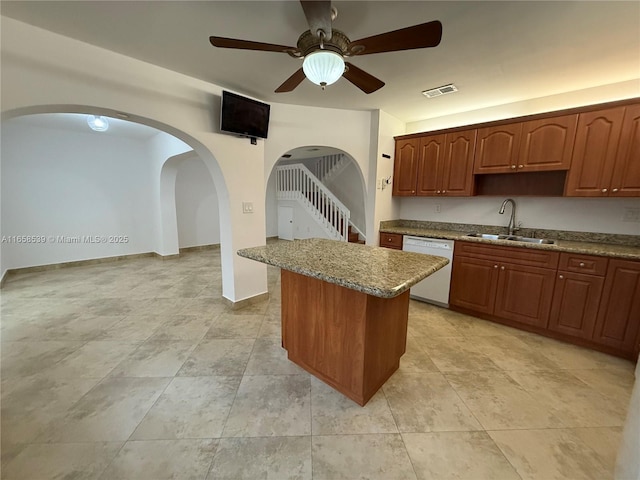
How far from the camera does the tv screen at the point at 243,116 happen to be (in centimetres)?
250

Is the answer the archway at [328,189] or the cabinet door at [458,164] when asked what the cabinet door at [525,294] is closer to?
the cabinet door at [458,164]

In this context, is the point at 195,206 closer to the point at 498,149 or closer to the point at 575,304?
the point at 498,149

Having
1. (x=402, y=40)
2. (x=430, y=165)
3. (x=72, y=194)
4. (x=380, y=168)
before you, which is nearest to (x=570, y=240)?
(x=430, y=165)

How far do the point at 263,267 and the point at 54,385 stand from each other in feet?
6.54

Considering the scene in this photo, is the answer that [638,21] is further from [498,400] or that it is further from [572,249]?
[498,400]

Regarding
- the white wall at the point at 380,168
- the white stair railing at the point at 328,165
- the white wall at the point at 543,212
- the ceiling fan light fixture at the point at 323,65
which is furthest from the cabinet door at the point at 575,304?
the white stair railing at the point at 328,165

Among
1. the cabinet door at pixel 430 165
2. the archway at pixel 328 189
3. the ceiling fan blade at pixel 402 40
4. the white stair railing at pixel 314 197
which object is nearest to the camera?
the ceiling fan blade at pixel 402 40

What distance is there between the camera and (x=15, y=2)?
1.48 meters

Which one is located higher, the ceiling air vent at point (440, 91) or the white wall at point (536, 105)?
the ceiling air vent at point (440, 91)

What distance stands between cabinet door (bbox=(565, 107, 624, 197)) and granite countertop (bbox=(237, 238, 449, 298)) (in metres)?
2.05

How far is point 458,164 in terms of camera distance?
124 inches

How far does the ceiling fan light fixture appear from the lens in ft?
4.62

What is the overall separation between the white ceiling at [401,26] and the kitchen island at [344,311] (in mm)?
1565

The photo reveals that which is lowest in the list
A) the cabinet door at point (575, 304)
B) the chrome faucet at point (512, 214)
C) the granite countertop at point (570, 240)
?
the cabinet door at point (575, 304)
